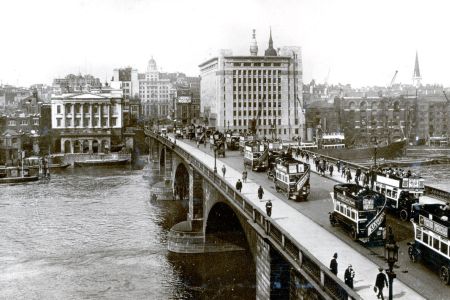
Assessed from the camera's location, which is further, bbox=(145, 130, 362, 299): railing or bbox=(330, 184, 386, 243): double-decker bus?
bbox=(330, 184, 386, 243): double-decker bus

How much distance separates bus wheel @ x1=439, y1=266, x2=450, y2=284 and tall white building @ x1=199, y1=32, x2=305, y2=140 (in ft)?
456

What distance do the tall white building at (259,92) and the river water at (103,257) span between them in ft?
270

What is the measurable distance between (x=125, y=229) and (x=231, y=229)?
1644 centimetres

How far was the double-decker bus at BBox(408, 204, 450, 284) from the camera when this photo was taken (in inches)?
946

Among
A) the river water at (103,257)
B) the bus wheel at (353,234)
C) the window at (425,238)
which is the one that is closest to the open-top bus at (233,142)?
the river water at (103,257)

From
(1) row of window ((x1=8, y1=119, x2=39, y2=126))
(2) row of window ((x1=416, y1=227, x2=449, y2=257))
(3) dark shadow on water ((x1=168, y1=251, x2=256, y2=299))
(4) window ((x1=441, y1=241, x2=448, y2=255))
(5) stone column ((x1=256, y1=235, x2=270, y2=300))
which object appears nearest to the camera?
(4) window ((x1=441, y1=241, x2=448, y2=255))

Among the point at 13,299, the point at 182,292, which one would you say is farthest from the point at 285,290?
the point at 13,299

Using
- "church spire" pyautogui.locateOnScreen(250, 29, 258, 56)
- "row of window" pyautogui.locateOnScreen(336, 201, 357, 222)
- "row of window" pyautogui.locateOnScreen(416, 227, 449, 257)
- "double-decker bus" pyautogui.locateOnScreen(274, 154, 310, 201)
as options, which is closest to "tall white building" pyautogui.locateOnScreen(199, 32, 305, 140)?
"church spire" pyautogui.locateOnScreen(250, 29, 258, 56)

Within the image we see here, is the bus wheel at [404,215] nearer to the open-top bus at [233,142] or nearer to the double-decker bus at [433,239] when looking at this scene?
the double-decker bus at [433,239]

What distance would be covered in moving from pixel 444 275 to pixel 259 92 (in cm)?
14582

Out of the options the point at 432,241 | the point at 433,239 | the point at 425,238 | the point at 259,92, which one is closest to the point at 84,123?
the point at 259,92

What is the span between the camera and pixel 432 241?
997 inches

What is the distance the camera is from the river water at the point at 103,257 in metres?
46.5

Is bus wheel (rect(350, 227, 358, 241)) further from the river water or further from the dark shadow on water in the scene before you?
the river water
